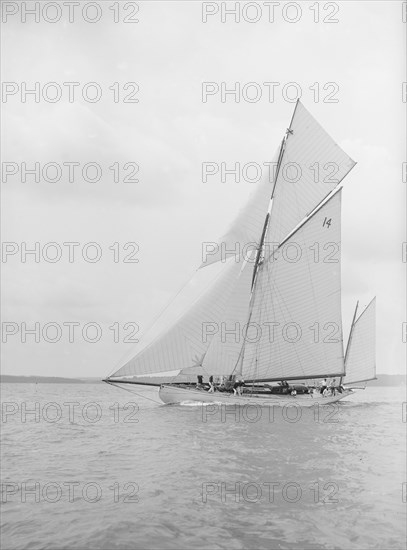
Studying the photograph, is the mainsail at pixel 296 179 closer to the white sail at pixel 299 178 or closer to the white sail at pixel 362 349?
the white sail at pixel 299 178

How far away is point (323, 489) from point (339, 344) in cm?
3200

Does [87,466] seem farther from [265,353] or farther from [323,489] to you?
[265,353]

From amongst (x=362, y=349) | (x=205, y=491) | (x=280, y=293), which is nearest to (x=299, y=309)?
(x=280, y=293)

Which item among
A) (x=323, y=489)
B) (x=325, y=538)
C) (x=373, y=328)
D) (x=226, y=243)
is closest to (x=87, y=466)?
(x=323, y=489)

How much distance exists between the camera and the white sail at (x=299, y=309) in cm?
4322

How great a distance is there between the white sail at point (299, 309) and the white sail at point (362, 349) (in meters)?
10.8

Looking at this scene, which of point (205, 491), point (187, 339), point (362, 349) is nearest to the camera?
point (205, 491)

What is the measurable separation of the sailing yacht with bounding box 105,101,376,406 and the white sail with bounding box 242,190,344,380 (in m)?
0.08

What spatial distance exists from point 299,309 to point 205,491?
103 feet

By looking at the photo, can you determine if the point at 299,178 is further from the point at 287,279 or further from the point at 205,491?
the point at 205,491

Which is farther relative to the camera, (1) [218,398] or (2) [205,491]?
(1) [218,398]

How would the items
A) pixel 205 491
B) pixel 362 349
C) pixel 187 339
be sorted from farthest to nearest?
pixel 362 349 → pixel 187 339 → pixel 205 491

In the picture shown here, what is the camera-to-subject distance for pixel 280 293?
143 ft

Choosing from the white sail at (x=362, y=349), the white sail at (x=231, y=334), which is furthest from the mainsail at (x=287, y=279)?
the white sail at (x=362, y=349)
